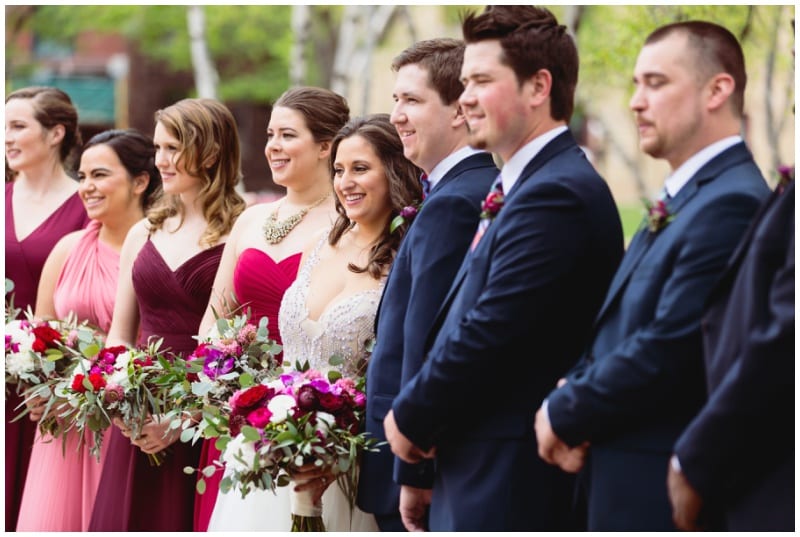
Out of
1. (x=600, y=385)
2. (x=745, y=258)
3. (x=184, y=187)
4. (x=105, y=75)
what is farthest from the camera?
(x=105, y=75)

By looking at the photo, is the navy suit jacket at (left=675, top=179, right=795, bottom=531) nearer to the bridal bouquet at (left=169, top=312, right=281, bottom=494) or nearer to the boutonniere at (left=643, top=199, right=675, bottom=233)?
the boutonniere at (left=643, top=199, right=675, bottom=233)

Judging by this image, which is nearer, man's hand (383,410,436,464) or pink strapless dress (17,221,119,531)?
man's hand (383,410,436,464)

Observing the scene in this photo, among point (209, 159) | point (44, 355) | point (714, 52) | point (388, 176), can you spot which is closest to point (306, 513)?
point (388, 176)

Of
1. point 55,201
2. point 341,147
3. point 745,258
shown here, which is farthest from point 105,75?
point 745,258

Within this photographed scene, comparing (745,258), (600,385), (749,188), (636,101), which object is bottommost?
(600,385)

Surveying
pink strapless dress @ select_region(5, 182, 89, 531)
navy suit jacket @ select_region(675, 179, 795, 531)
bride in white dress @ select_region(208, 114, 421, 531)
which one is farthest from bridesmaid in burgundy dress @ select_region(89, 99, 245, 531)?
navy suit jacket @ select_region(675, 179, 795, 531)

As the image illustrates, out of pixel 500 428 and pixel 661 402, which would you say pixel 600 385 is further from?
pixel 500 428

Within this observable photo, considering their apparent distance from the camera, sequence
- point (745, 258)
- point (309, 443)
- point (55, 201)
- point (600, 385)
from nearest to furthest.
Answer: point (745, 258), point (600, 385), point (309, 443), point (55, 201)

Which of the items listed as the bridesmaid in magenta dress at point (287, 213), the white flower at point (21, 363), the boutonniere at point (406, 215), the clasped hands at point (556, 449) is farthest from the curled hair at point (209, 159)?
the clasped hands at point (556, 449)

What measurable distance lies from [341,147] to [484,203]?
128 centimetres

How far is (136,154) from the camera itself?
755 cm

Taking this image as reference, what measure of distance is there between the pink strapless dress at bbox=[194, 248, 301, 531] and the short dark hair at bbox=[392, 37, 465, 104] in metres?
1.51

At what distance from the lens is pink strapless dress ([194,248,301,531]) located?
20.7ft

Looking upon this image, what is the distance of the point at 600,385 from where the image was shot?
150 inches
